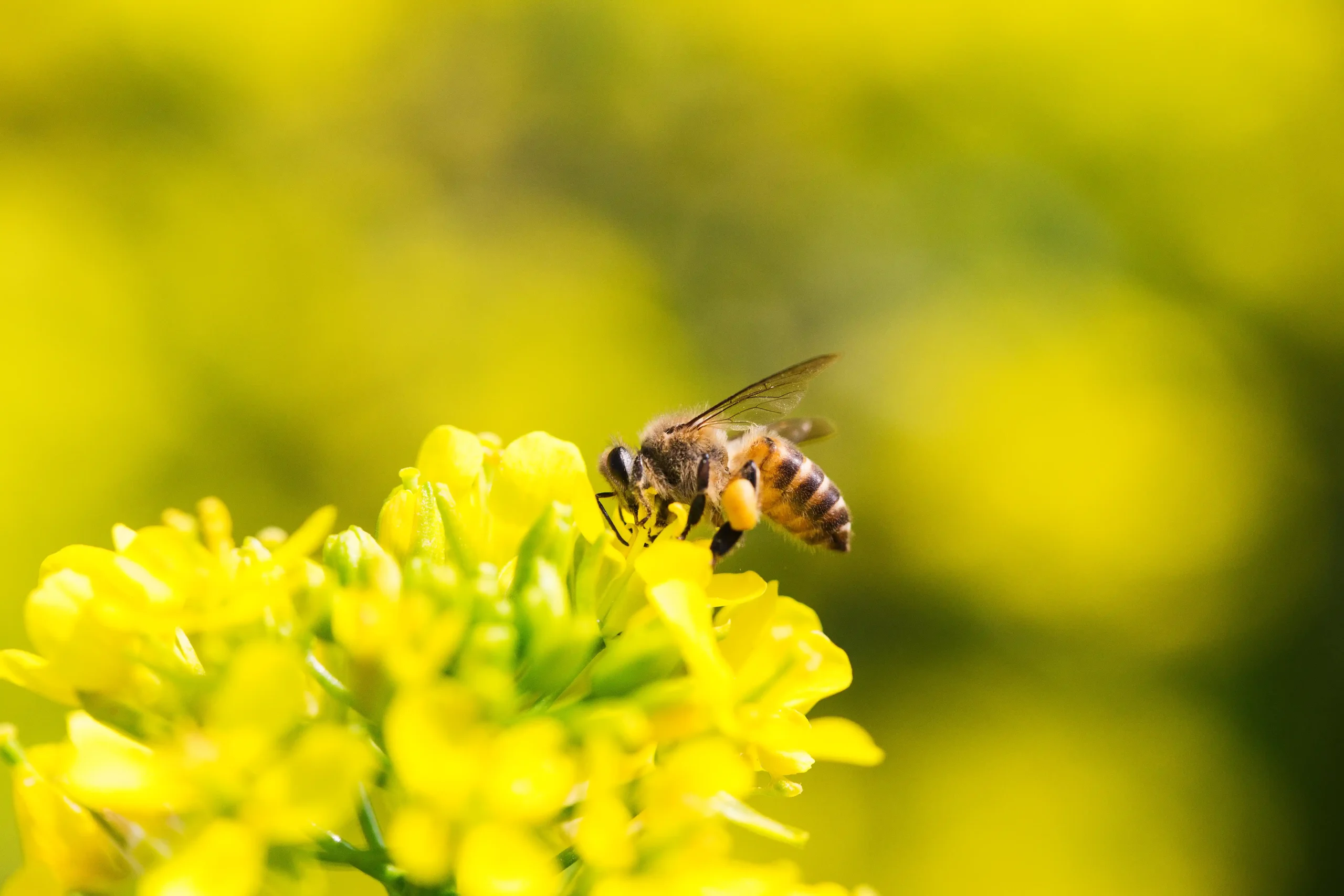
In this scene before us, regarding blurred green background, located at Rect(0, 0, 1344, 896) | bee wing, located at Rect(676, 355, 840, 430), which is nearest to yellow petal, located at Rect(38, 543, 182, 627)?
bee wing, located at Rect(676, 355, 840, 430)

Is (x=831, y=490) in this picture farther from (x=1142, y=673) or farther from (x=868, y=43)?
(x=868, y=43)

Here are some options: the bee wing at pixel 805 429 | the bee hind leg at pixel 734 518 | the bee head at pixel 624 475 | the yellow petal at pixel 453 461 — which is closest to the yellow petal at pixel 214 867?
the yellow petal at pixel 453 461

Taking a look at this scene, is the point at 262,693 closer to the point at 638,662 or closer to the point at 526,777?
the point at 526,777

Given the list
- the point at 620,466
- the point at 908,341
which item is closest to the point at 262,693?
the point at 620,466

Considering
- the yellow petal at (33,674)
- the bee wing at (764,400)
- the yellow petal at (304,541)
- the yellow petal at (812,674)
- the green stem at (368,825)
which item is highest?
the bee wing at (764,400)

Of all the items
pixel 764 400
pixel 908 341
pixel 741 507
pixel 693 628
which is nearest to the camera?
pixel 693 628

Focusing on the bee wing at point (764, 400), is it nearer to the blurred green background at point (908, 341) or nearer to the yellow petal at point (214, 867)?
the yellow petal at point (214, 867)
